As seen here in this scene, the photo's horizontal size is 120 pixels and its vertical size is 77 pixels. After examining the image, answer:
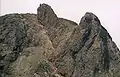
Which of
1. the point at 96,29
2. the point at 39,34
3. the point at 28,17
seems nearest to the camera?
the point at 96,29

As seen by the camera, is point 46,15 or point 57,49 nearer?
point 57,49

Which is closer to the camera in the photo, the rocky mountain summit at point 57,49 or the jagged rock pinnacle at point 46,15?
the rocky mountain summit at point 57,49

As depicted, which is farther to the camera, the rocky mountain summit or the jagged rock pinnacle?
the jagged rock pinnacle

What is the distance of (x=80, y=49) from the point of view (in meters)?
52.7

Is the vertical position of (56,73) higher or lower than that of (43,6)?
lower

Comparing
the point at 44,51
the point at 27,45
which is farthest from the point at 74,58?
the point at 27,45

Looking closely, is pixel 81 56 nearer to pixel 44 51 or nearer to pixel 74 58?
pixel 74 58

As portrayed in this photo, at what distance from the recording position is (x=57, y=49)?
180 feet

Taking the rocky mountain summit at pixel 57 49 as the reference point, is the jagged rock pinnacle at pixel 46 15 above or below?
above

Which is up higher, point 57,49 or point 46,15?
point 46,15

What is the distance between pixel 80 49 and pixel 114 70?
600 cm

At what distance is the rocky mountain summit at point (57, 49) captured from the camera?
50344 millimetres

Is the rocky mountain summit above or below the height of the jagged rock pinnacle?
below

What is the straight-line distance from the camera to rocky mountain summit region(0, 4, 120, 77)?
50.3m
